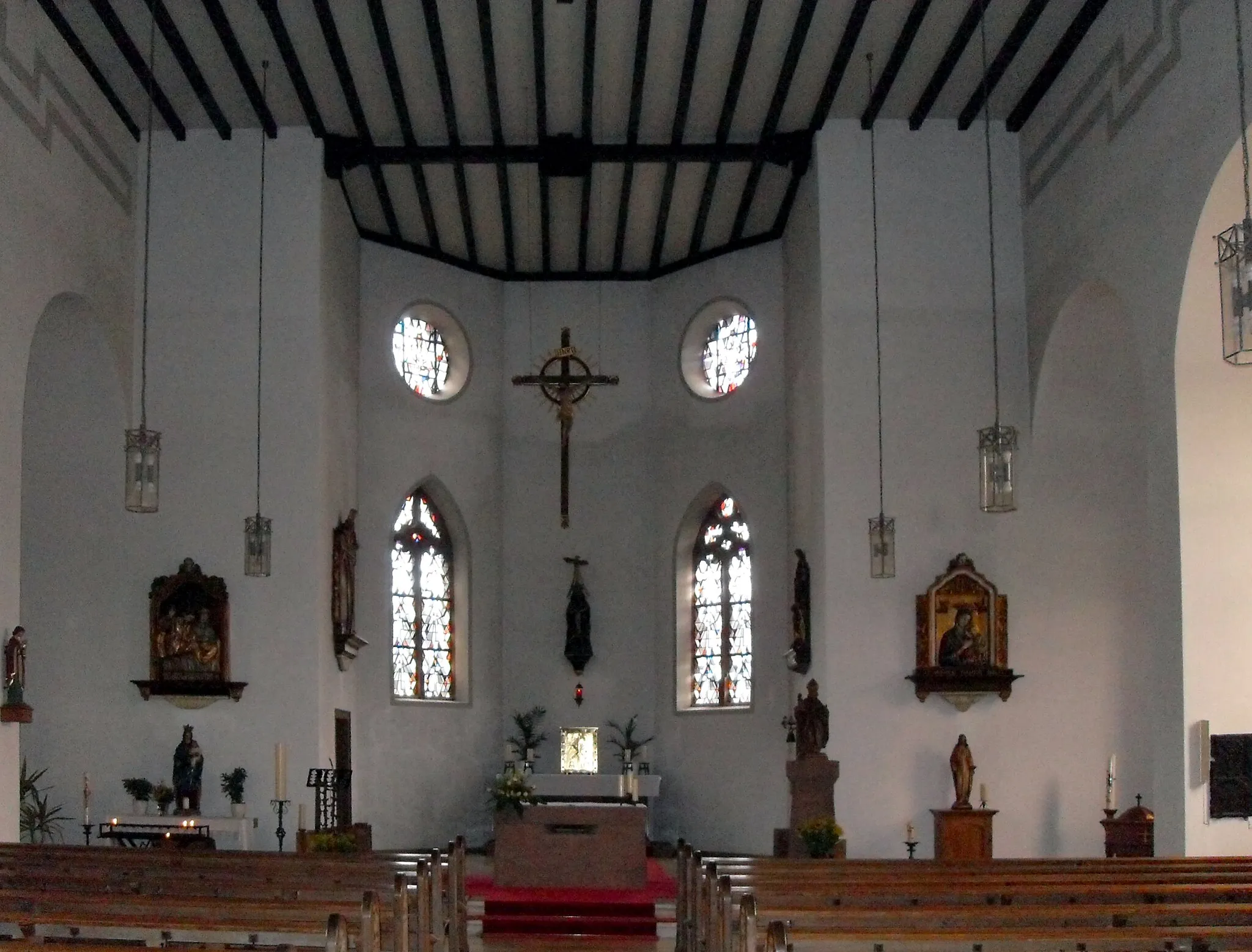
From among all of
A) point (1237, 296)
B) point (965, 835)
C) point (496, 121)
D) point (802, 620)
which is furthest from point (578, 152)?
point (1237, 296)

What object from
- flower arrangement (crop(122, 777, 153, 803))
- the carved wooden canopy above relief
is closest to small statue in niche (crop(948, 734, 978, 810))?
the carved wooden canopy above relief

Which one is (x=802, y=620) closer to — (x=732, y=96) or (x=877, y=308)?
(x=877, y=308)

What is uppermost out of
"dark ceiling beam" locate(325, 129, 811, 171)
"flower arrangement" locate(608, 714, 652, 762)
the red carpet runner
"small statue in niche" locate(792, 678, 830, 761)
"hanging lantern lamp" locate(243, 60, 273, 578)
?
"dark ceiling beam" locate(325, 129, 811, 171)

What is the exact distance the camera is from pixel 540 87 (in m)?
14.8

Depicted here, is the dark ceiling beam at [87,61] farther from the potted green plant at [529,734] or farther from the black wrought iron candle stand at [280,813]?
the potted green plant at [529,734]

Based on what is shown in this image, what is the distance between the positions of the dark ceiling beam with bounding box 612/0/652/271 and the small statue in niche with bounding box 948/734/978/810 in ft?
22.5

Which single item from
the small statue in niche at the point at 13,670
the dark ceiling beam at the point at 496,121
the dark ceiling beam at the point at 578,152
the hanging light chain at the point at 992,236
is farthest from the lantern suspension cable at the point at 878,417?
the small statue in niche at the point at 13,670

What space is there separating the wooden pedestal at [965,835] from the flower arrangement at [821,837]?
95cm

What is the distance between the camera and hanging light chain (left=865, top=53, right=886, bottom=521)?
15227 millimetres

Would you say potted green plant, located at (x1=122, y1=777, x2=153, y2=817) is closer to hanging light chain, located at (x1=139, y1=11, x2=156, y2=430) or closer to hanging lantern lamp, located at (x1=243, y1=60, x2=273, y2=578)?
hanging lantern lamp, located at (x1=243, y1=60, x2=273, y2=578)

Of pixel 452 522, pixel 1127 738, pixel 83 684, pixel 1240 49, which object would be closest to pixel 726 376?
pixel 452 522

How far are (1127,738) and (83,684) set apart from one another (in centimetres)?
1015

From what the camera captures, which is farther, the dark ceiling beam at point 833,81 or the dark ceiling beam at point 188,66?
the dark ceiling beam at point 833,81

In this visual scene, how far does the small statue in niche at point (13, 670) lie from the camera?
11883 mm
